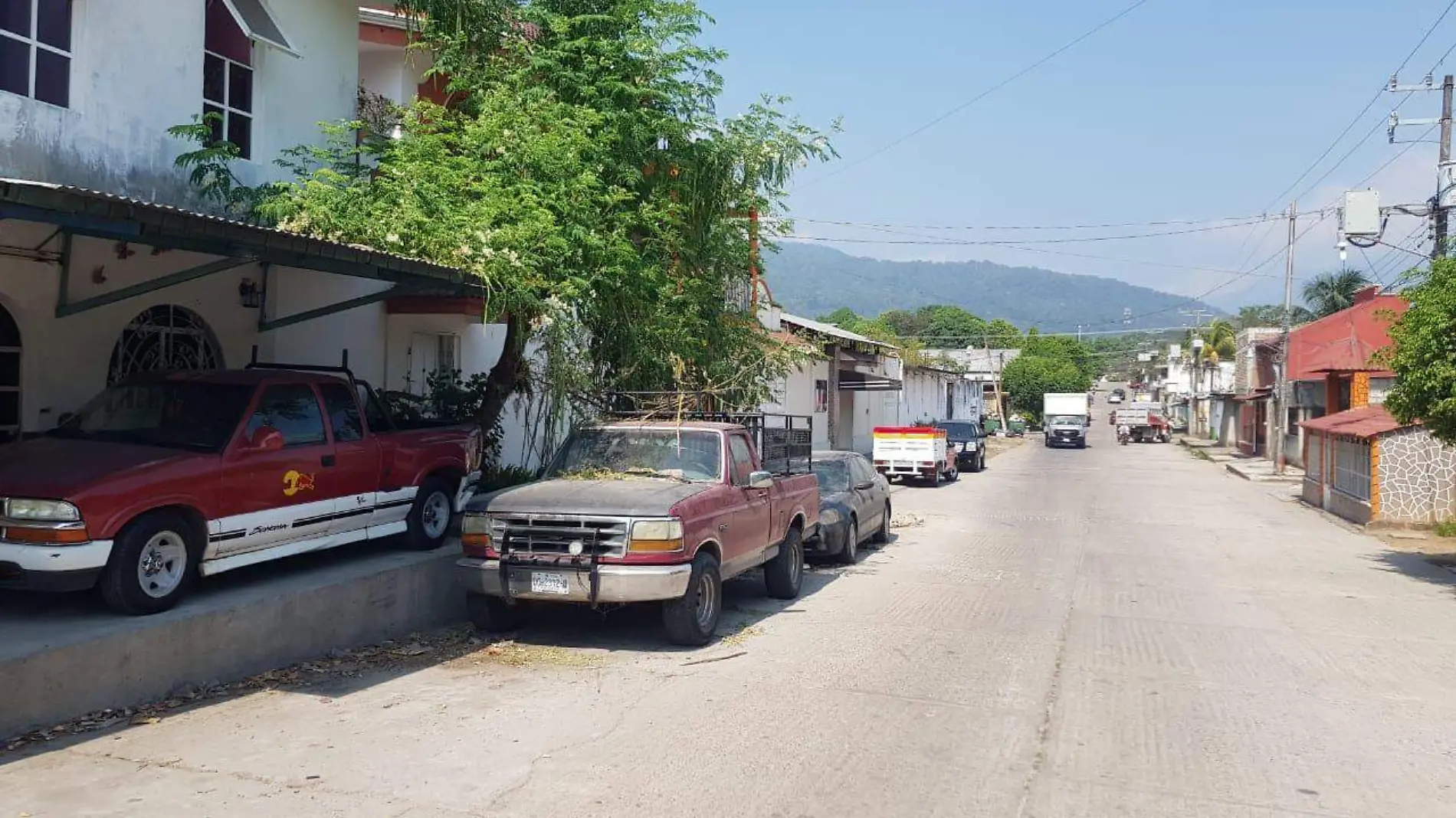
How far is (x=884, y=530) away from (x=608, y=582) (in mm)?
9237

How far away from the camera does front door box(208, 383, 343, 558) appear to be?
8.02 m

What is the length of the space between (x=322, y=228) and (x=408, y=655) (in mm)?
4638

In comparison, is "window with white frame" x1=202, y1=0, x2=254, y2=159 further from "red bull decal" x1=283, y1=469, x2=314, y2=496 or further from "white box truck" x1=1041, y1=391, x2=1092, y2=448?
"white box truck" x1=1041, y1=391, x2=1092, y2=448

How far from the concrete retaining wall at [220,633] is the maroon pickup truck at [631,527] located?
82cm

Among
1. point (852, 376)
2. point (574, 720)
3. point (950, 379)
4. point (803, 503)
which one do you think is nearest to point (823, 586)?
point (803, 503)

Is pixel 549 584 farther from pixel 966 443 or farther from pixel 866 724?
pixel 966 443

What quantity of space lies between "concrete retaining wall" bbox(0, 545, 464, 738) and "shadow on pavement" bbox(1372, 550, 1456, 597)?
40.9ft

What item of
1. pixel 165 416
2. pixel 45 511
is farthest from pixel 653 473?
Result: pixel 45 511

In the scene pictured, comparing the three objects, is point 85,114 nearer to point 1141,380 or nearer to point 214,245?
point 214,245

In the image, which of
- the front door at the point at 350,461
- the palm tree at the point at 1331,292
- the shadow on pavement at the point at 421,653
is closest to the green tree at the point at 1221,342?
the palm tree at the point at 1331,292

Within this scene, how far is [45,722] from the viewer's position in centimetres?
623

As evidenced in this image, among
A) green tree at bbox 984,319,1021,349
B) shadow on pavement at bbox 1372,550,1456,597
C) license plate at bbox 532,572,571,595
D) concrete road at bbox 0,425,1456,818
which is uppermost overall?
green tree at bbox 984,319,1021,349

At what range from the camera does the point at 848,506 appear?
565 inches

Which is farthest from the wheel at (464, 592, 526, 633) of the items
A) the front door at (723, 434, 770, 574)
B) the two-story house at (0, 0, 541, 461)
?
the two-story house at (0, 0, 541, 461)
